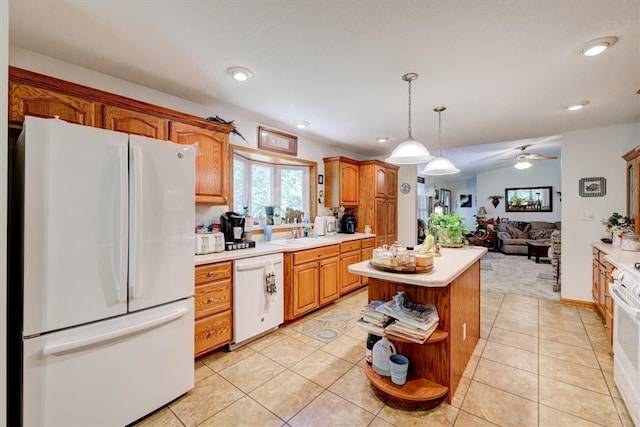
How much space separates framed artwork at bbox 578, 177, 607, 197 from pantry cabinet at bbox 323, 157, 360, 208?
10.2 feet

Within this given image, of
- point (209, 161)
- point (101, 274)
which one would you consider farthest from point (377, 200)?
point (101, 274)

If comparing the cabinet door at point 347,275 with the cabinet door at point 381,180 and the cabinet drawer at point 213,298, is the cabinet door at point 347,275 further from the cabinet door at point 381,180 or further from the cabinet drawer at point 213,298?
the cabinet drawer at point 213,298

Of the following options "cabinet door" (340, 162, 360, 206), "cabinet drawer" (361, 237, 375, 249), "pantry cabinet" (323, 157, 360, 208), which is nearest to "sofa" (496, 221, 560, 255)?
"cabinet drawer" (361, 237, 375, 249)

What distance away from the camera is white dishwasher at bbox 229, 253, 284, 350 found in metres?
2.54

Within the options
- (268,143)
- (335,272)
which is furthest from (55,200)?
(335,272)

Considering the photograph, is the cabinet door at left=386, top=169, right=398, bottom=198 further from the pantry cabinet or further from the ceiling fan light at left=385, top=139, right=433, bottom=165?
the ceiling fan light at left=385, top=139, right=433, bottom=165

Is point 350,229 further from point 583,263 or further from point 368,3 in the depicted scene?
point 368,3

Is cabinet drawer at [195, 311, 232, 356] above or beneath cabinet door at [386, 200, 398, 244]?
beneath

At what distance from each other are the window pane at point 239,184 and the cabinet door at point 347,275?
4.99 feet

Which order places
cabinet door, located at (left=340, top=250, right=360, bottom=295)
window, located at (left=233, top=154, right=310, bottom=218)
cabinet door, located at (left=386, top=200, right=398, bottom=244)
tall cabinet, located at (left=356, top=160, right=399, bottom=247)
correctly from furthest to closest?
cabinet door, located at (left=386, top=200, right=398, bottom=244), tall cabinet, located at (left=356, top=160, right=399, bottom=247), cabinet door, located at (left=340, top=250, right=360, bottom=295), window, located at (left=233, top=154, right=310, bottom=218)

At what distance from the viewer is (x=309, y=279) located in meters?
3.29

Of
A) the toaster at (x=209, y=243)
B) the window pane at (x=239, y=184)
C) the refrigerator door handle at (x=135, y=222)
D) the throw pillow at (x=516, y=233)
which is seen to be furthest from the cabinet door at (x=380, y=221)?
the throw pillow at (x=516, y=233)

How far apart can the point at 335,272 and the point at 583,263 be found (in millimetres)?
3319

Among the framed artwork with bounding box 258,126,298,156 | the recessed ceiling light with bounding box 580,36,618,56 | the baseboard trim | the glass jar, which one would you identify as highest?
the recessed ceiling light with bounding box 580,36,618,56
